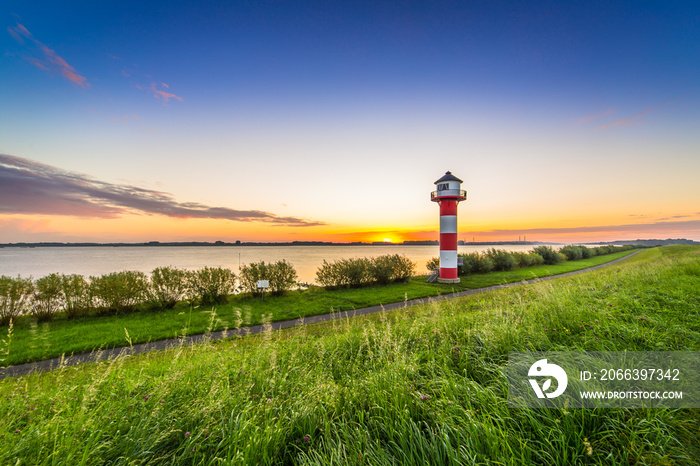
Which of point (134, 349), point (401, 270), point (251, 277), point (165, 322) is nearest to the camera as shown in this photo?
point (134, 349)

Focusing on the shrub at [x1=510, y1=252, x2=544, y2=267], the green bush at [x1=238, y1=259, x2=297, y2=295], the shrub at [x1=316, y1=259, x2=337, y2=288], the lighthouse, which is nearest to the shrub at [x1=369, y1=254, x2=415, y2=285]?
the lighthouse

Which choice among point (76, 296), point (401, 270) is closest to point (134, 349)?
point (76, 296)

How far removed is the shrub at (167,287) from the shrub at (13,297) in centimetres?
367

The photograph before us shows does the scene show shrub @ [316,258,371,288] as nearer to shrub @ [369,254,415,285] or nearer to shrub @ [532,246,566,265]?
shrub @ [369,254,415,285]

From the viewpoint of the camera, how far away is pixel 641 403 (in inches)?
Answer: 96.8

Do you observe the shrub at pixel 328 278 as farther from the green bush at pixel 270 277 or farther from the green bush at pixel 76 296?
the green bush at pixel 76 296

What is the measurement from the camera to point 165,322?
10.1 metres

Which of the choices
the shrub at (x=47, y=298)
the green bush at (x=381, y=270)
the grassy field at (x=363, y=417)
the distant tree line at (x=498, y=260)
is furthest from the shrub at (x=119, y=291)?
the distant tree line at (x=498, y=260)

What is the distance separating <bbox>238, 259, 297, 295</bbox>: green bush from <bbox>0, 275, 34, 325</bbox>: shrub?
7.55m

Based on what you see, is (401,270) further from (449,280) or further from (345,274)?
(345,274)

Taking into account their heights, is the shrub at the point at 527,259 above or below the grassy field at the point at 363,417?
below

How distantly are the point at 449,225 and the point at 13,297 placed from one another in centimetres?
2187

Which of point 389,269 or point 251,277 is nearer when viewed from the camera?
point 251,277

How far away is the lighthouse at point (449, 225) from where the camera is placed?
64.6ft
